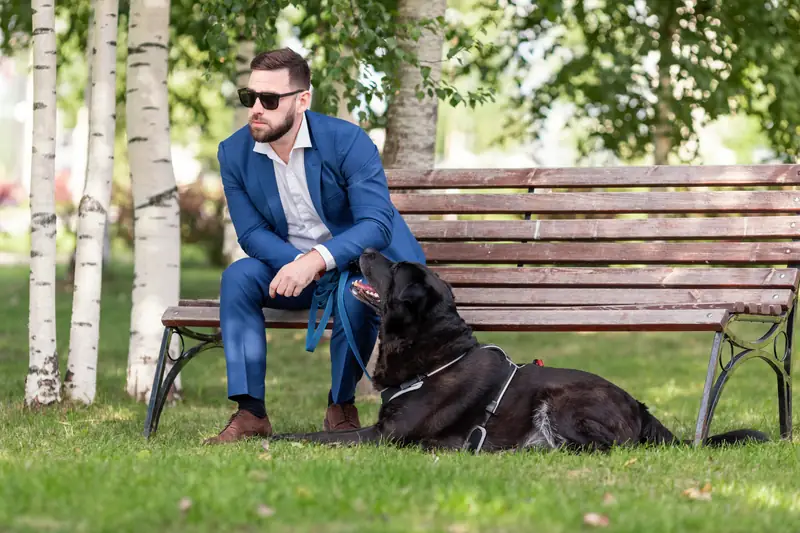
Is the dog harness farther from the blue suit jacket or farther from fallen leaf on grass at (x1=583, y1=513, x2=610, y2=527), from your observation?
fallen leaf on grass at (x1=583, y1=513, x2=610, y2=527)

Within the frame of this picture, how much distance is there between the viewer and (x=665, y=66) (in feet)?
39.1

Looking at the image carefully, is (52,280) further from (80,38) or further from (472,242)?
(80,38)

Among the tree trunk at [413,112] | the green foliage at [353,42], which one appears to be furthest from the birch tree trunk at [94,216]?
the tree trunk at [413,112]

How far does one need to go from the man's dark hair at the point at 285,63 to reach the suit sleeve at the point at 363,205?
0.38m

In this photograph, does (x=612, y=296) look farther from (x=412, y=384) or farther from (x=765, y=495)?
(x=765, y=495)

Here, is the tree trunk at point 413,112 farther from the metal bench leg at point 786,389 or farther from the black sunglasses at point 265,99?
the metal bench leg at point 786,389

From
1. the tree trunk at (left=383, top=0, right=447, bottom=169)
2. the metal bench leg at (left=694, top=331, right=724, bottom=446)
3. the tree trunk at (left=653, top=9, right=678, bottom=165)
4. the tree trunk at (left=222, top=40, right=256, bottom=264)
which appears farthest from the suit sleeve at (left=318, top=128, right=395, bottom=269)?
the tree trunk at (left=653, top=9, right=678, bottom=165)

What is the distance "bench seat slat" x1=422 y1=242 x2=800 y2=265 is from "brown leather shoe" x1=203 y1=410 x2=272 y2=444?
1580mm

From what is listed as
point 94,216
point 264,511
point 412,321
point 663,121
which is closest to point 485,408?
point 412,321

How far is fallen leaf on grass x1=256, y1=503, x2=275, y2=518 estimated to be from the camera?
3.29 meters

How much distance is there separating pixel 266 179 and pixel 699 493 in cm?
255

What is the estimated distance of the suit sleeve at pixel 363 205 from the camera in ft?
17.0

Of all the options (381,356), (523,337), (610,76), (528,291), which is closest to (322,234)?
(381,356)

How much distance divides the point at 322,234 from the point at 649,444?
1827mm
